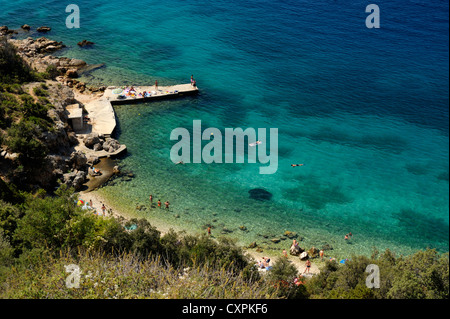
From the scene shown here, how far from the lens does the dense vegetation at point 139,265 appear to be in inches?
977

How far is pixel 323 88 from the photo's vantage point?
68938 millimetres

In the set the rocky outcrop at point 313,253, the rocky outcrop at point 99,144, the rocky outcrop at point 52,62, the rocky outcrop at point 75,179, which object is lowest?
the rocky outcrop at point 313,253

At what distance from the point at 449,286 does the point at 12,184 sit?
127 ft

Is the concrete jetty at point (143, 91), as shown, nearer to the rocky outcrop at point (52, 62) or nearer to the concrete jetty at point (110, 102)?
the concrete jetty at point (110, 102)

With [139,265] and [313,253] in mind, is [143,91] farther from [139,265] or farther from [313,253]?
[139,265]

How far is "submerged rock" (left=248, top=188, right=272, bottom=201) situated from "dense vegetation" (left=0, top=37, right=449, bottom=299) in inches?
555

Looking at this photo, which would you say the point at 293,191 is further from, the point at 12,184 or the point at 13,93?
the point at 13,93

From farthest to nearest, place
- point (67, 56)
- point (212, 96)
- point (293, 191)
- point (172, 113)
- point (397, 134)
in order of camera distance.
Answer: point (67, 56) → point (212, 96) → point (172, 113) → point (397, 134) → point (293, 191)

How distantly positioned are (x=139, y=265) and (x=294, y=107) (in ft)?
143

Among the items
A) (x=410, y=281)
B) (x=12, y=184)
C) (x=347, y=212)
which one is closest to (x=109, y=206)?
(x=12, y=184)

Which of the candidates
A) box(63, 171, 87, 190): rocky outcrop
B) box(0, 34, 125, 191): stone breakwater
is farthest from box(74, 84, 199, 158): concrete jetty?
box(63, 171, 87, 190): rocky outcrop

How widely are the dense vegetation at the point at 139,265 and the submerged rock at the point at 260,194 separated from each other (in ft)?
46.3

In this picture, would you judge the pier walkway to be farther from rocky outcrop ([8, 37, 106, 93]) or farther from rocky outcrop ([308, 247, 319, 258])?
rocky outcrop ([308, 247, 319, 258])

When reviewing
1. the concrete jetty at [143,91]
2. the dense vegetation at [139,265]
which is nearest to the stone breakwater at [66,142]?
the concrete jetty at [143,91]
